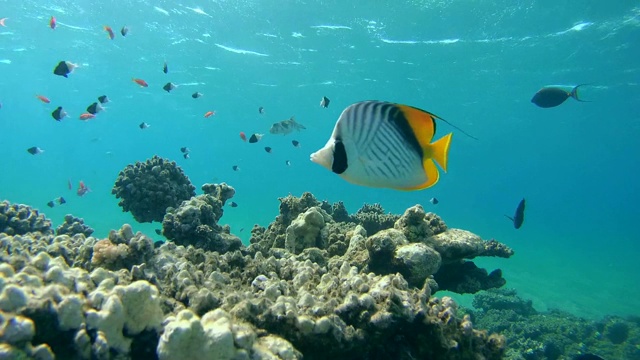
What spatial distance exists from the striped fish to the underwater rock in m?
7.26

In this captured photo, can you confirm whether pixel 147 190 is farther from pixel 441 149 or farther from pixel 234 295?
pixel 441 149

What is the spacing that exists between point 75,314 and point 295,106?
49.3m

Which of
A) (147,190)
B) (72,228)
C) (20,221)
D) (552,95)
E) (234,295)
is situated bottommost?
(234,295)

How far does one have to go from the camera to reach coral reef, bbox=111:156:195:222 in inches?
331

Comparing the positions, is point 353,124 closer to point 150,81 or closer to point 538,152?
point 150,81

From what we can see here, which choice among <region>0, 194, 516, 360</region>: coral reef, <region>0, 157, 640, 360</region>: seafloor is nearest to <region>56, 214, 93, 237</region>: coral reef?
<region>0, 157, 640, 360</region>: seafloor

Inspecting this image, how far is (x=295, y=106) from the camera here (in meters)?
50.2

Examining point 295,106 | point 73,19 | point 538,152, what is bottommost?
point 73,19

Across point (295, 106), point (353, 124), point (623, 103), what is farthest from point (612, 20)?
point (295, 106)

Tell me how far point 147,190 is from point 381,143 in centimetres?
770

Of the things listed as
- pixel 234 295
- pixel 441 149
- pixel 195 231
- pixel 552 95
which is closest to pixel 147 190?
pixel 195 231

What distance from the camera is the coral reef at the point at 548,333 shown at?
9.96 meters

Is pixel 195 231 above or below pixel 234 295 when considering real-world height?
above

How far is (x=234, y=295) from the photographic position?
3.02 meters
